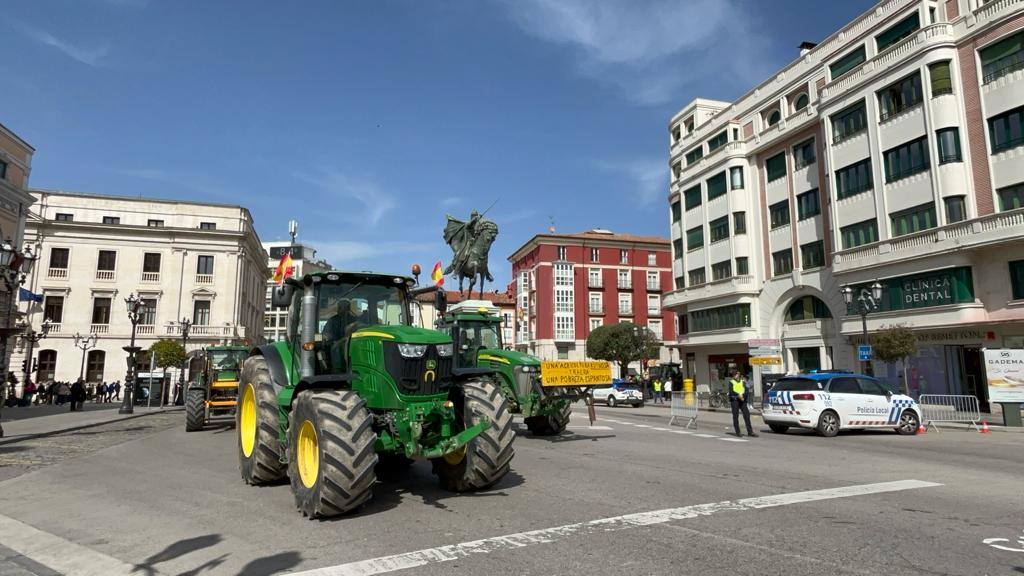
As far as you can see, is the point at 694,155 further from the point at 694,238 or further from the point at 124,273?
the point at 124,273

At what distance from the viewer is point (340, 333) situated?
7.30 metres

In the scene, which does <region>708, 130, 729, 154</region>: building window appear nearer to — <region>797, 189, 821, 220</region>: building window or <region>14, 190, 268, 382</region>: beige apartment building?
<region>797, 189, 821, 220</region>: building window

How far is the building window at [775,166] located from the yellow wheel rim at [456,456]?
33.7 metres

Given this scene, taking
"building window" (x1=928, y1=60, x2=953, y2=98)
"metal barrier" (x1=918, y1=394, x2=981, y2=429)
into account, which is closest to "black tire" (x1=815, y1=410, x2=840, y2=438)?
"metal barrier" (x1=918, y1=394, x2=981, y2=429)

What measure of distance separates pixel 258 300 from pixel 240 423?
2335 inches

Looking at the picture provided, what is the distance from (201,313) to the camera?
1905 inches

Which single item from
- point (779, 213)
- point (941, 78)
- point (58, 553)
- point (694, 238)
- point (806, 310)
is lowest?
point (58, 553)

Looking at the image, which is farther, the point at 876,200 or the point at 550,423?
the point at 876,200

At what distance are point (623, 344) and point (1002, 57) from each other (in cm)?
3375

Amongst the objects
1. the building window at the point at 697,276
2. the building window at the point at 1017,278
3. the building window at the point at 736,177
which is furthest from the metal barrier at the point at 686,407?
the building window at the point at 697,276

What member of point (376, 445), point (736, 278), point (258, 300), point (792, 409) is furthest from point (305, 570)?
point (258, 300)

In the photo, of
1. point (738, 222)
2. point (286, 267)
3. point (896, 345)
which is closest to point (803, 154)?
point (738, 222)

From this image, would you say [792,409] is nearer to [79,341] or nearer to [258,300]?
[79,341]

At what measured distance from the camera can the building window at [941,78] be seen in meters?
24.8
